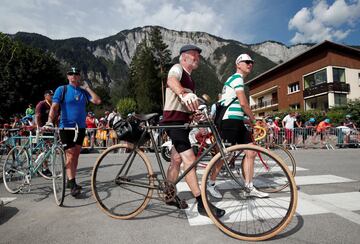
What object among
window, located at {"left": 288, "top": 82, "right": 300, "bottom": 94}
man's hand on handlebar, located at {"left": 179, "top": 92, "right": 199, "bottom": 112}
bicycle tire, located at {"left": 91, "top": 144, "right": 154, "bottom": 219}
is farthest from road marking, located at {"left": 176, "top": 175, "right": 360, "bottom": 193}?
window, located at {"left": 288, "top": 82, "right": 300, "bottom": 94}

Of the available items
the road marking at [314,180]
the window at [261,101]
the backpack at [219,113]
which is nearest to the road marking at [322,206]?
the road marking at [314,180]

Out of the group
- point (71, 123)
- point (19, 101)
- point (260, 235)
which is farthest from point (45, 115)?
point (19, 101)

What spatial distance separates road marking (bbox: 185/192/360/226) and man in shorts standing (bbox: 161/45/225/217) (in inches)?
5.7

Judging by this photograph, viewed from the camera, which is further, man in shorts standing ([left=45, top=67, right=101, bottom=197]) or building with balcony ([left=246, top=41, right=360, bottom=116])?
building with balcony ([left=246, top=41, right=360, bottom=116])

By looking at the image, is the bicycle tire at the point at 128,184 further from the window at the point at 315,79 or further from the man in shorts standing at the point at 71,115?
the window at the point at 315,79

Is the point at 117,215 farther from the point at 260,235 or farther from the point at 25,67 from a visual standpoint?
the point at 25,67

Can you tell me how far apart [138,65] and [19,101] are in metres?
23.7

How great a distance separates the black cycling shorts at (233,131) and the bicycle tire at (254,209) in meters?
0.59

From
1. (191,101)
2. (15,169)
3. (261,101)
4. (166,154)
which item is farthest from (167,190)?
(261,101)

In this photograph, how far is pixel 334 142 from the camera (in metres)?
13.4

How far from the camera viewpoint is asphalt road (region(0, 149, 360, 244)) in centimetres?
272

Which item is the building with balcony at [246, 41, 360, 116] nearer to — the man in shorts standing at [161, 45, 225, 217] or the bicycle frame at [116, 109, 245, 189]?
the man in shorts standing at [161, 45, 225, 217]

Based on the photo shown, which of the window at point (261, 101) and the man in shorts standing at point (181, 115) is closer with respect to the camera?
the man in shorts standing at point (181, 115)

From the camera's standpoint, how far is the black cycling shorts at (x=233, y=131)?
395 cm
